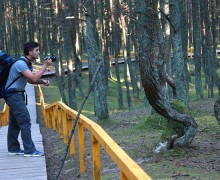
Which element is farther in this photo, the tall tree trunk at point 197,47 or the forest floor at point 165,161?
the tall tree trunk at point 197,47

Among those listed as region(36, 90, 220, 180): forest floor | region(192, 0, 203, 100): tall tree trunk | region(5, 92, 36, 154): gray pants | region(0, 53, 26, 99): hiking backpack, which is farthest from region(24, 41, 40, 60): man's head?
region(192, 0, 203, 100): tall tree trunk

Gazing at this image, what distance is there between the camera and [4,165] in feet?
17.9

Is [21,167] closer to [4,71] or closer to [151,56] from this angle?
[4,71]

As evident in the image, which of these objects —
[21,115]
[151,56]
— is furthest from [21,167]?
[151,56]

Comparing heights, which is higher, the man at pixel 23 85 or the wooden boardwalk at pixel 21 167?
the man at pixel 23 85

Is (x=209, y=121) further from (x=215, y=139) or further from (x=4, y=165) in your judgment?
(x=4, y=165)

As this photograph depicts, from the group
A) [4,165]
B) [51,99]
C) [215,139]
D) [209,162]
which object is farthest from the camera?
[51,99]

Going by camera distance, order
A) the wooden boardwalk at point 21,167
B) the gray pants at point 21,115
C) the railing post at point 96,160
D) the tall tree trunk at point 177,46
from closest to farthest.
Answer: the railing post at point 96,160 → the wooden boardwalk at point 21,167 → the gray pants at point 21,115 → the tall tree trunk at point 177,46

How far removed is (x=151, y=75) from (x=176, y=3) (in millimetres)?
5836

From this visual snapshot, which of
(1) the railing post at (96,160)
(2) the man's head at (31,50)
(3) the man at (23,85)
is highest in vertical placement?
(2) the man's head at (31,50)

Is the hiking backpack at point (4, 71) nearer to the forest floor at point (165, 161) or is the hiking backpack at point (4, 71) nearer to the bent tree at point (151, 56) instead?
Answer: the forest floor at point (165, 161)

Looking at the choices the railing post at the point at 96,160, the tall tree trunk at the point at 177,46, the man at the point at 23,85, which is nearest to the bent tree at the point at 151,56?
the railing post at the point at 96,160

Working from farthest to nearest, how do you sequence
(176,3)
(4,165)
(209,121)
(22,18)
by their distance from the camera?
(22,18), (176,3), (209,121), (4,165)

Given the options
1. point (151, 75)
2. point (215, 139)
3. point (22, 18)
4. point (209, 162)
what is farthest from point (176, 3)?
point (22, 18)
